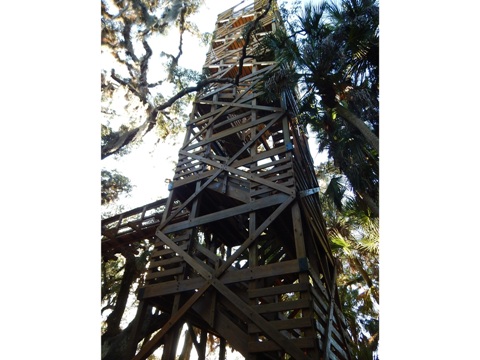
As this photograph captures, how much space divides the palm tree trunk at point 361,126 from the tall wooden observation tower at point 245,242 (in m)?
1.69

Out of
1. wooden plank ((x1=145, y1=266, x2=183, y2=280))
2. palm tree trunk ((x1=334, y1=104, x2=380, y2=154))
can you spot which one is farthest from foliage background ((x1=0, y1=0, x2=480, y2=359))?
wooden plank ((x1=145, y1=266, x2=183, y2=280))

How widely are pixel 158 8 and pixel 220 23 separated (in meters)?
2.87

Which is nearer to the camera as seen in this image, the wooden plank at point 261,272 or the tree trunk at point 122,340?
the wooden plank at point 261,272

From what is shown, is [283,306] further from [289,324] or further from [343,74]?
[343,74]

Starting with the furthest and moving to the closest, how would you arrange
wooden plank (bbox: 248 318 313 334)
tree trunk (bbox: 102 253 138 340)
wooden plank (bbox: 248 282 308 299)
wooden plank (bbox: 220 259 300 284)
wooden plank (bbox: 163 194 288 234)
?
1. tree trunk (bbox: 102 253 138 340)
2. wooden plank (bbox: 163 194 288 234)
3. wooden plank (bbox: 220 259 300 284)
4. wooden plank (bbox: 248 282 308 299)
5. wooden plank (bbox: 248 318 313 334)

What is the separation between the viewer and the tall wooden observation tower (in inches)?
220

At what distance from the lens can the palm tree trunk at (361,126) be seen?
5.21m

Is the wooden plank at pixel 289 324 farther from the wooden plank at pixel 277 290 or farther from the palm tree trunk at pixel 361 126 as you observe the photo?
the palm tree trunk at pixel 361 126

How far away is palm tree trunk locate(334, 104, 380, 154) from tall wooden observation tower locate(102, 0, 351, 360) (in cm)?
169

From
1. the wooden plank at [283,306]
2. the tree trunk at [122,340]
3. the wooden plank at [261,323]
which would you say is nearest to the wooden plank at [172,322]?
the wooden plank at [261,323]

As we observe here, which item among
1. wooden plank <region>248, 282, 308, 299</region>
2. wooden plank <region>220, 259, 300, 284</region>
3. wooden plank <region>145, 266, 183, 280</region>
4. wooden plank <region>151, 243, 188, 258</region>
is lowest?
wooden plank <region>248, 282, 308, 299</region>

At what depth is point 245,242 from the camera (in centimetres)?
654

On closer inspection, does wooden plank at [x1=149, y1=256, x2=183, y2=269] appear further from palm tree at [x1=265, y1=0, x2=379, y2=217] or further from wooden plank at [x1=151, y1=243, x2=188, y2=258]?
palm tree at [x1=265, y1=0, x2=379, y2=217]
